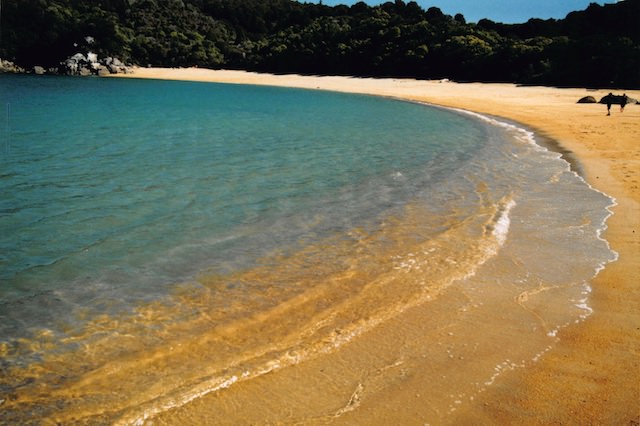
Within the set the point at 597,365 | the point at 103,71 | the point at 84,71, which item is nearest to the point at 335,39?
the point at 103,71

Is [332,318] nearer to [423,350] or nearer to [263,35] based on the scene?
[423,350]

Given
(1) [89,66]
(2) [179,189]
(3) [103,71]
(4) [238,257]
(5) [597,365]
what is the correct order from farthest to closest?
(3) [103,71]
(1) [89,66]
(2) [179,189]
(4) [238,257]
(5) [597,365]

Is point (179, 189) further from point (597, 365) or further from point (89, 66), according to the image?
point (89, 66)

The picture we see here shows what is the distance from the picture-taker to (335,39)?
91.6 meters

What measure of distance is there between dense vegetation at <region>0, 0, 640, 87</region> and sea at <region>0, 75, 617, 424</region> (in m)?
42.5

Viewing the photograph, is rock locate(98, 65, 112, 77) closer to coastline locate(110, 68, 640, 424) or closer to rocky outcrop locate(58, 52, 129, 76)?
rocky outcrop locate(58, 52, 129, 76)

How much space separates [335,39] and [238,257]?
8904cm

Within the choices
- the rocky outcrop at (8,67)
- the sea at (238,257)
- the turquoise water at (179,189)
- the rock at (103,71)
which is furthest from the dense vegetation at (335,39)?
the sea at (238,257)

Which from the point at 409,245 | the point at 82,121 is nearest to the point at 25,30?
the point at 82,121

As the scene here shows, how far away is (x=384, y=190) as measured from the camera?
41.5 feet

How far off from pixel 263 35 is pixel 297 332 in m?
137

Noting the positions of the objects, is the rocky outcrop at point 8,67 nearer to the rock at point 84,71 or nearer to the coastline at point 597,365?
the rock at point 84,71

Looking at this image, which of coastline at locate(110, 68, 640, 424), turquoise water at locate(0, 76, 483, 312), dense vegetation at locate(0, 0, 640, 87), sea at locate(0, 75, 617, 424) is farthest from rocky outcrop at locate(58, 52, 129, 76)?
coastline at locate(110, 68, 640, 424)

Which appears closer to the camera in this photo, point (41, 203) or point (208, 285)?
point (208, 285)
